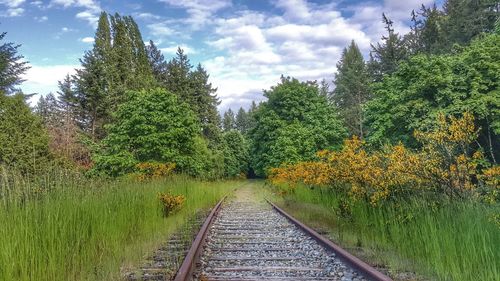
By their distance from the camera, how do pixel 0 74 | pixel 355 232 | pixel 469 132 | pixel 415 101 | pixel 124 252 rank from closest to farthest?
pixel 124 252 → pixel 469 132 → pixel 355 232 → pixel 415 101 → pixel 0 74

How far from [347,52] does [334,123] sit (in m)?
35.7

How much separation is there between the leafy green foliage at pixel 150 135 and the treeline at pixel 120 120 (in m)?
0.06

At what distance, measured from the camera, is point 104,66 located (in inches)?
1534

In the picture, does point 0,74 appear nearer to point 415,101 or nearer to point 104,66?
point 104,66

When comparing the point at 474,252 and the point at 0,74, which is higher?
the point at 0,74

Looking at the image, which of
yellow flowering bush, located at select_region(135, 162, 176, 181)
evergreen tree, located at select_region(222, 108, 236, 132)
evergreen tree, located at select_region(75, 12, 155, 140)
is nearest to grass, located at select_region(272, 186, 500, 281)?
yellow flowering bush, located at select_region(135, 162, 176, 181)

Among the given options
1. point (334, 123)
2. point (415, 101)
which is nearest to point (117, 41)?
point (334, 123)

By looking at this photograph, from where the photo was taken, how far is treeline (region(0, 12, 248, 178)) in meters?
23.2

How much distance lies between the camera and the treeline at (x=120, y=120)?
76.2 ft

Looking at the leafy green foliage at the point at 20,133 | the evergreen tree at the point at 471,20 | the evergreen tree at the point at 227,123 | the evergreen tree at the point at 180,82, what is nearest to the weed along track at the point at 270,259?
the leafy green foliage at the point at 20,133

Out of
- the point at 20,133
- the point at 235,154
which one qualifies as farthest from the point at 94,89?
the point at 235,154

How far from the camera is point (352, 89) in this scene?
65.4 meters

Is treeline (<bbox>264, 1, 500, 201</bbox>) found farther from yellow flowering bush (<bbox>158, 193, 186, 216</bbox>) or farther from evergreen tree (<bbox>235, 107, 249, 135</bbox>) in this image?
evergreen tree (<bbox>235, 107, 249, 135</bbox>)

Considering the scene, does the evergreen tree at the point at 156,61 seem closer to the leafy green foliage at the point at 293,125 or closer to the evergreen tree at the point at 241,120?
the leafy green foliage at the point at 293,125
